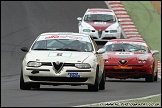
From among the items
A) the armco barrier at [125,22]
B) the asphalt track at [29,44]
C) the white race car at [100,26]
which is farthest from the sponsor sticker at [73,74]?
the armco barrier at [125,22]

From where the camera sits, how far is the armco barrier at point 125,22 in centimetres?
3756

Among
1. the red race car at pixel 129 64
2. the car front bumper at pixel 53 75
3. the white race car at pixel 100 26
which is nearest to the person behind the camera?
the car front bumper at pixel 53 75

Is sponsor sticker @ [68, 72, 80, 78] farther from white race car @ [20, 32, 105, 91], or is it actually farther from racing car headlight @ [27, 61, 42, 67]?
racing car headlight @ [27, 61, 42, 67]

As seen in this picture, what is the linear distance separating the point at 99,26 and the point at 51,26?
396 cm

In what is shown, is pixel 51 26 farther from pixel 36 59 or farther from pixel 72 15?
pixel 36 59

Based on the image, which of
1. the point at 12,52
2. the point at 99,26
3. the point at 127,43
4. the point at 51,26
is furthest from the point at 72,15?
the point at 127,43

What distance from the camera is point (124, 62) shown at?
72.9 feet

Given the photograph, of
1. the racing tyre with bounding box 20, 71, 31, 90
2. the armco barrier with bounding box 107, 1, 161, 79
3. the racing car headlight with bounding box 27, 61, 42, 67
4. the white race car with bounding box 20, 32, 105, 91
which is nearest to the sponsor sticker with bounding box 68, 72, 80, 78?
the white race car with bounding box 20, 32, 105, 91

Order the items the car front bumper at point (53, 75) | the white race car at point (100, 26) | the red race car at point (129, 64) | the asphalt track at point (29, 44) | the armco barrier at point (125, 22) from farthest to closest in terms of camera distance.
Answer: the armco barrier at point (125, 22)
the white race car at point (100, 26)
the red race car at point (129, 64)
the car front bumper at point (53, 75)
the asphalt track at point (29, 44)

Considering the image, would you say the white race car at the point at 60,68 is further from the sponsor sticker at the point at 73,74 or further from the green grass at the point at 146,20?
the green grass at the point at 146,20

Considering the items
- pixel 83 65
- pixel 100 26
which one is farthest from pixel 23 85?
pixel 100 26

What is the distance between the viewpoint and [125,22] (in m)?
40.0

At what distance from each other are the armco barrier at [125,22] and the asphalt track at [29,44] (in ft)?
2.48

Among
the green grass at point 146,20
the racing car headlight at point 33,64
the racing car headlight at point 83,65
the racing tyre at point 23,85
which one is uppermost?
the racing car headlight at point 33,64
